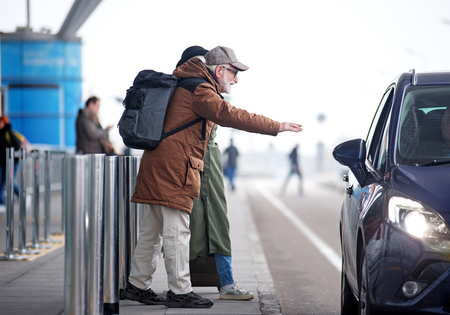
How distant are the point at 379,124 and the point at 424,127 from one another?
20.3 inches

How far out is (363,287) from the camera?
3688 millimetres

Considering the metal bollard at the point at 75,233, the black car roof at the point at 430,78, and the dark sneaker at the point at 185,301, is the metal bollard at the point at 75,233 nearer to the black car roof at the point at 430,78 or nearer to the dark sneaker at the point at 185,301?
the dark sneaker at the point at 185,301

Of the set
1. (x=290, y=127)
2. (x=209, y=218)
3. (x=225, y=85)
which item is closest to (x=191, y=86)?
(x=225, y=85)

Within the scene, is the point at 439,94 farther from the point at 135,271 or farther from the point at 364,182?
the point at 135,271

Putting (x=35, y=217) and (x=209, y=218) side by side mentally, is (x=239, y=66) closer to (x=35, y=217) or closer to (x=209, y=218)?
(x=209, y=218)

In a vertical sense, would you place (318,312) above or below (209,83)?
below

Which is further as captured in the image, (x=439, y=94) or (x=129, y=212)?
(x=129, y=212)

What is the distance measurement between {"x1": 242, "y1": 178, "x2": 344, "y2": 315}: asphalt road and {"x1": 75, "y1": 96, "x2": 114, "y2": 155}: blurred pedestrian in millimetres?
2912

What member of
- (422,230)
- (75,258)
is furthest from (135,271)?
(422,230)

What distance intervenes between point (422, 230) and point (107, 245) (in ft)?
6.88

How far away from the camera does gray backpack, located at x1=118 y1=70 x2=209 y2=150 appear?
4488 millimetres

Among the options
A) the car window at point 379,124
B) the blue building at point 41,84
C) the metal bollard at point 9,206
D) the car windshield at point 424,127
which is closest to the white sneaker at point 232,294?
the car window at point 379,124

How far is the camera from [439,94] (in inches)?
163

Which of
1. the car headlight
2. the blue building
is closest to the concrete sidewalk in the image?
the car headlight
